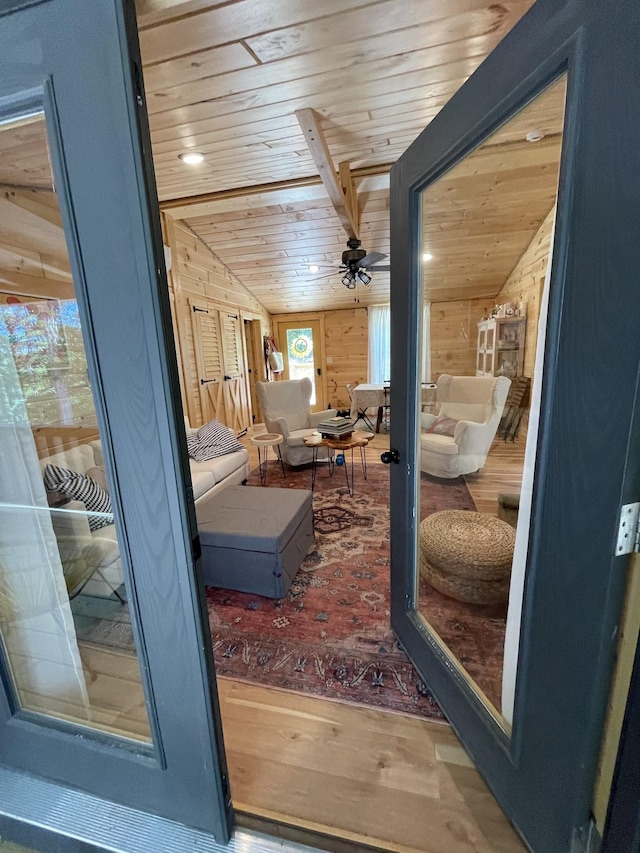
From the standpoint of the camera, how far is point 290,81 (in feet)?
5.90

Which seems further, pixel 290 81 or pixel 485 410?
pixel 485 410

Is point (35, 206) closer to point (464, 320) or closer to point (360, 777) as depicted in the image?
point (360, 777)

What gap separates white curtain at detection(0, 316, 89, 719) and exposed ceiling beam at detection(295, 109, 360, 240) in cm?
224

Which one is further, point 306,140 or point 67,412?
point 306,140

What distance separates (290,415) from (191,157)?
2729 millimetres

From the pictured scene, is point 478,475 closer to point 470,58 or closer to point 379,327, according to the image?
point 470,58

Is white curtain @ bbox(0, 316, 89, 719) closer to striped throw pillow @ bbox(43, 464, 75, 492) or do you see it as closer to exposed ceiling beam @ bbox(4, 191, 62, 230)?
striped throw pillow @ bbox(43, 464, 75, 492)

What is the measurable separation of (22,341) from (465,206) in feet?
9.72

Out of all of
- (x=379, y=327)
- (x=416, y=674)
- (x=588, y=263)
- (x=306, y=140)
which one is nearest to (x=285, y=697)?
(x=416, y=674)

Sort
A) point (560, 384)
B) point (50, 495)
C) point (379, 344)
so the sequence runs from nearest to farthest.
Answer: point (560, 384)
point (50, 495)
point (379, 344)

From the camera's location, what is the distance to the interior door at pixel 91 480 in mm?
666

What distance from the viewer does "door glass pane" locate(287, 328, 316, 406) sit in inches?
306

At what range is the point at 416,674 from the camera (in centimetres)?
150

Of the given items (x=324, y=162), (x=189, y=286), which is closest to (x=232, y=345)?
(x=189, y=286)
